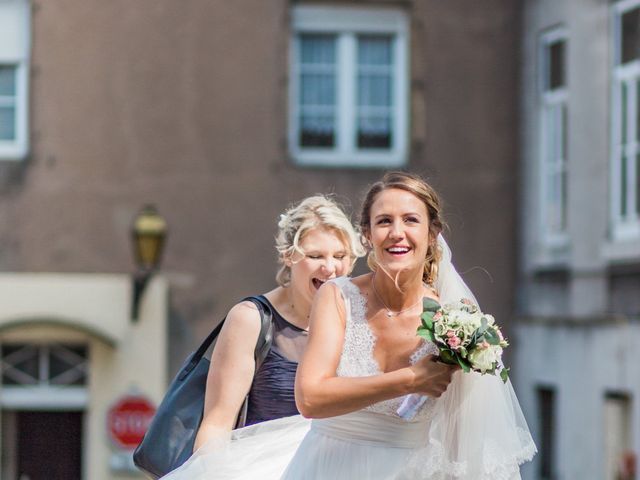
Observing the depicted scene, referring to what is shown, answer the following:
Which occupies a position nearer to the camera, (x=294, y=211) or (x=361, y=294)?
(x=361, y=294)

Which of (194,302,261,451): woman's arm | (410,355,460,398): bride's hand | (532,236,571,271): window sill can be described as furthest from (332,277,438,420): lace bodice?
(532,236,571,271): window sill

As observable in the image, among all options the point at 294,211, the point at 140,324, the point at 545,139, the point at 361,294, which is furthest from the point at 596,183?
the point at 361,294

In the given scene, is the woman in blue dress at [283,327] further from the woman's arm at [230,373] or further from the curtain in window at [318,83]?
the curtain in window at [318,83]

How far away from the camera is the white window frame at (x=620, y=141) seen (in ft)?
43.2

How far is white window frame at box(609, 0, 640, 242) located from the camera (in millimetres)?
13172

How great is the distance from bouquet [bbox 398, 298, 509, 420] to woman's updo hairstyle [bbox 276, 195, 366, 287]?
1257mm

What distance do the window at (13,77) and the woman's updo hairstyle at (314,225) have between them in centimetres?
1037

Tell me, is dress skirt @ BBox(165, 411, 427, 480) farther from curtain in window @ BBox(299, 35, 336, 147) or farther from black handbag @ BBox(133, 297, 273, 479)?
curtain in window @ BBox(299, 35, 336, 147)

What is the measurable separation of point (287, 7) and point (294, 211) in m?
10.2

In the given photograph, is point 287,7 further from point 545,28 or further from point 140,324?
point 140,324

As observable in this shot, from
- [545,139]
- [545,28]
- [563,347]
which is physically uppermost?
[545,28]

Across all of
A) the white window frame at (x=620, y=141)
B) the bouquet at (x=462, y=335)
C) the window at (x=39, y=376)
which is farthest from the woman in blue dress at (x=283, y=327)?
the window at (x=39, y=376)

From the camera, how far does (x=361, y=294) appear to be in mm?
4438

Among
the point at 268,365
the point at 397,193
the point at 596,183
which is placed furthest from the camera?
the point at 596,183
